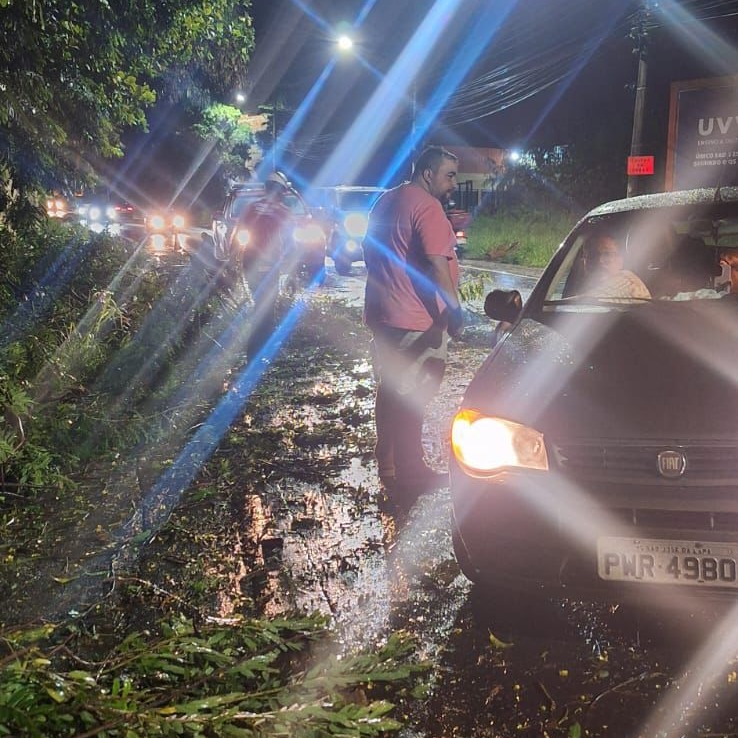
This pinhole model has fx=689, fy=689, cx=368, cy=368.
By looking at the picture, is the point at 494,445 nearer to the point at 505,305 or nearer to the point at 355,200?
the point at 505,305

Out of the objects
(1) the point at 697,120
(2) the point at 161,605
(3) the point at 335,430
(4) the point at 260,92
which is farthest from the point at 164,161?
(2) the point at 161,605

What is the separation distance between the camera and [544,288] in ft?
12.9

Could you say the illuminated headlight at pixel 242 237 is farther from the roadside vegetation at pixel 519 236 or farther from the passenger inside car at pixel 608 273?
the roadside vegetation at pixel 519 236

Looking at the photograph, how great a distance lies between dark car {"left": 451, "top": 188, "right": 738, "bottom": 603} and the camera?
7.66 feet

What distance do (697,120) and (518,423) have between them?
518 inches

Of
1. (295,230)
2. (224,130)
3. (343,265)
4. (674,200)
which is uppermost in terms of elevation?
(224,130)

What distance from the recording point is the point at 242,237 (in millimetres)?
12180

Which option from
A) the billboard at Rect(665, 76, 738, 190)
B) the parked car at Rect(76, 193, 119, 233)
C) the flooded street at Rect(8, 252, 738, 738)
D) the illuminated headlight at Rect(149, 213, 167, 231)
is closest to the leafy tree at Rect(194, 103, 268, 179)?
the parked car at Rect(76, 193, 119, 233)

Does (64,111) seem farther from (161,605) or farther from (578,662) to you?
(578,662)

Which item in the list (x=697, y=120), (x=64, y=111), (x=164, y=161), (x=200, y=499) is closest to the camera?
(x=200, y=499)

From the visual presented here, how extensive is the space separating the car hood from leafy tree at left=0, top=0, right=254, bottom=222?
5114 mm

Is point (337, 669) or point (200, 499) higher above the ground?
point (200, 499)

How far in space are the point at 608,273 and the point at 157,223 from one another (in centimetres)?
2117

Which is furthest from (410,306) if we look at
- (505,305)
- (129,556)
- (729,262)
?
(129,556)
